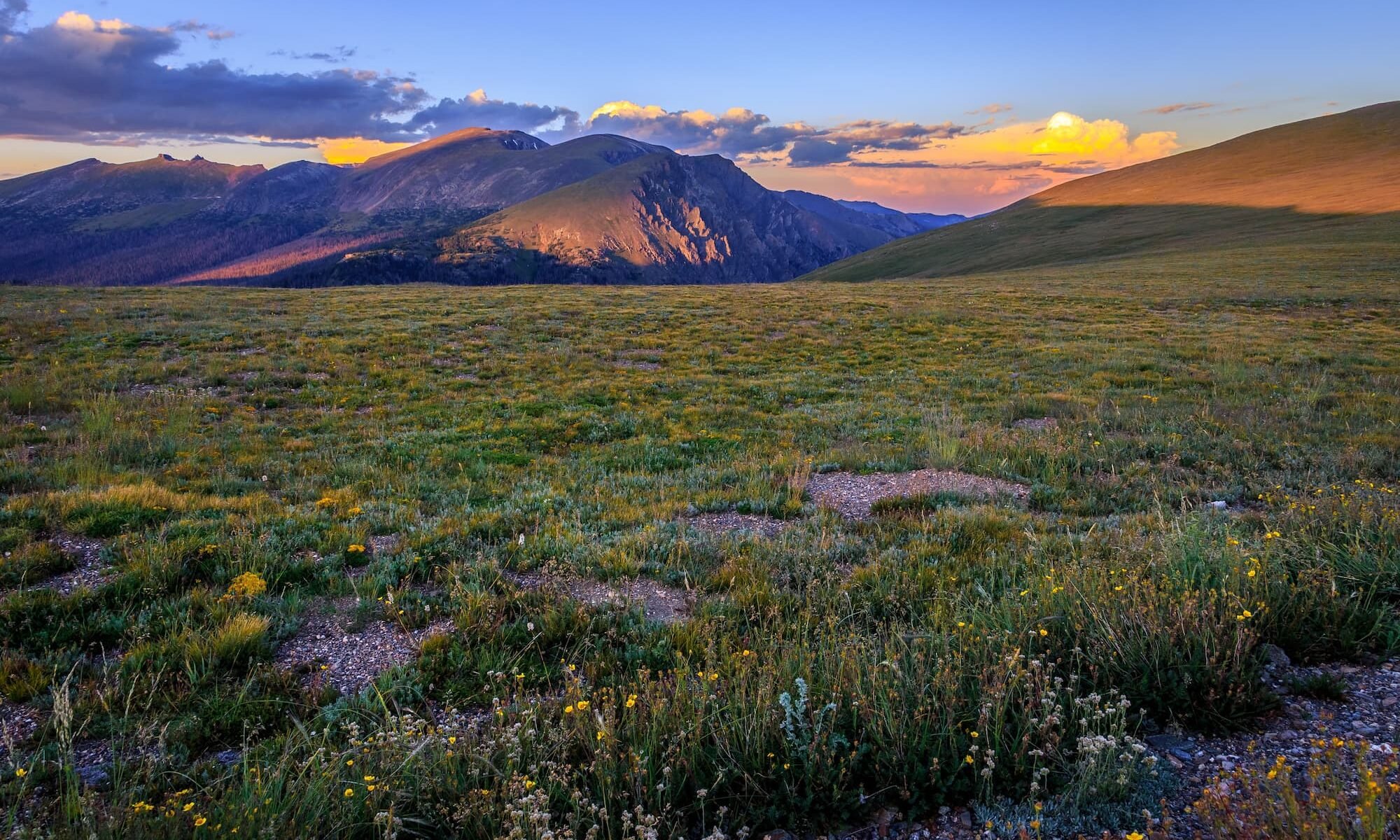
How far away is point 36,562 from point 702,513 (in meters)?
7.19

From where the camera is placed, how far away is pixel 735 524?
29.2 feet

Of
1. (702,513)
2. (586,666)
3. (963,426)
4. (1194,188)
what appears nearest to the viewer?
(586,666)

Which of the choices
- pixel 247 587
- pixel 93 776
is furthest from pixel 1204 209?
pixel 93 776

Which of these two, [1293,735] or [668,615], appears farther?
[668,615]

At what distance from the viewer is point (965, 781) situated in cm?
375

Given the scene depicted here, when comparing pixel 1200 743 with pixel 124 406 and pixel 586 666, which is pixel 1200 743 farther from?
pixel 124 406

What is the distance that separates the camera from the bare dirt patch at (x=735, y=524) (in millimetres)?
8422

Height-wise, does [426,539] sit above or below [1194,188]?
below

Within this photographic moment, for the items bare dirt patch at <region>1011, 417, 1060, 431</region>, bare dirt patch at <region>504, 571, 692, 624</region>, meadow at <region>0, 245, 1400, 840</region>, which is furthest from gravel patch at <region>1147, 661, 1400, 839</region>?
bare dirt patch at <region>1011, 417, 1060, 431</region>

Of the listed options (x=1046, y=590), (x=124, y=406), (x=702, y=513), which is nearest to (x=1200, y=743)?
(x=1046, y=590)

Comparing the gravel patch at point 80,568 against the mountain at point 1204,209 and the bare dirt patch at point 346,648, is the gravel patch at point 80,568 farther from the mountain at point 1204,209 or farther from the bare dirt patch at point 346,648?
the mountain at point 1204,209

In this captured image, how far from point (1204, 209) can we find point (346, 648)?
12731cm

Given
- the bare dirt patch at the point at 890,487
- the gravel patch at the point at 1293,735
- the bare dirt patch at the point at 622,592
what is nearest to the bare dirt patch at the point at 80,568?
the bare dirt patch at the point at 622,592

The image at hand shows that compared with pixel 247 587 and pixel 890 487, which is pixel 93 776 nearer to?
pixel 247 587
